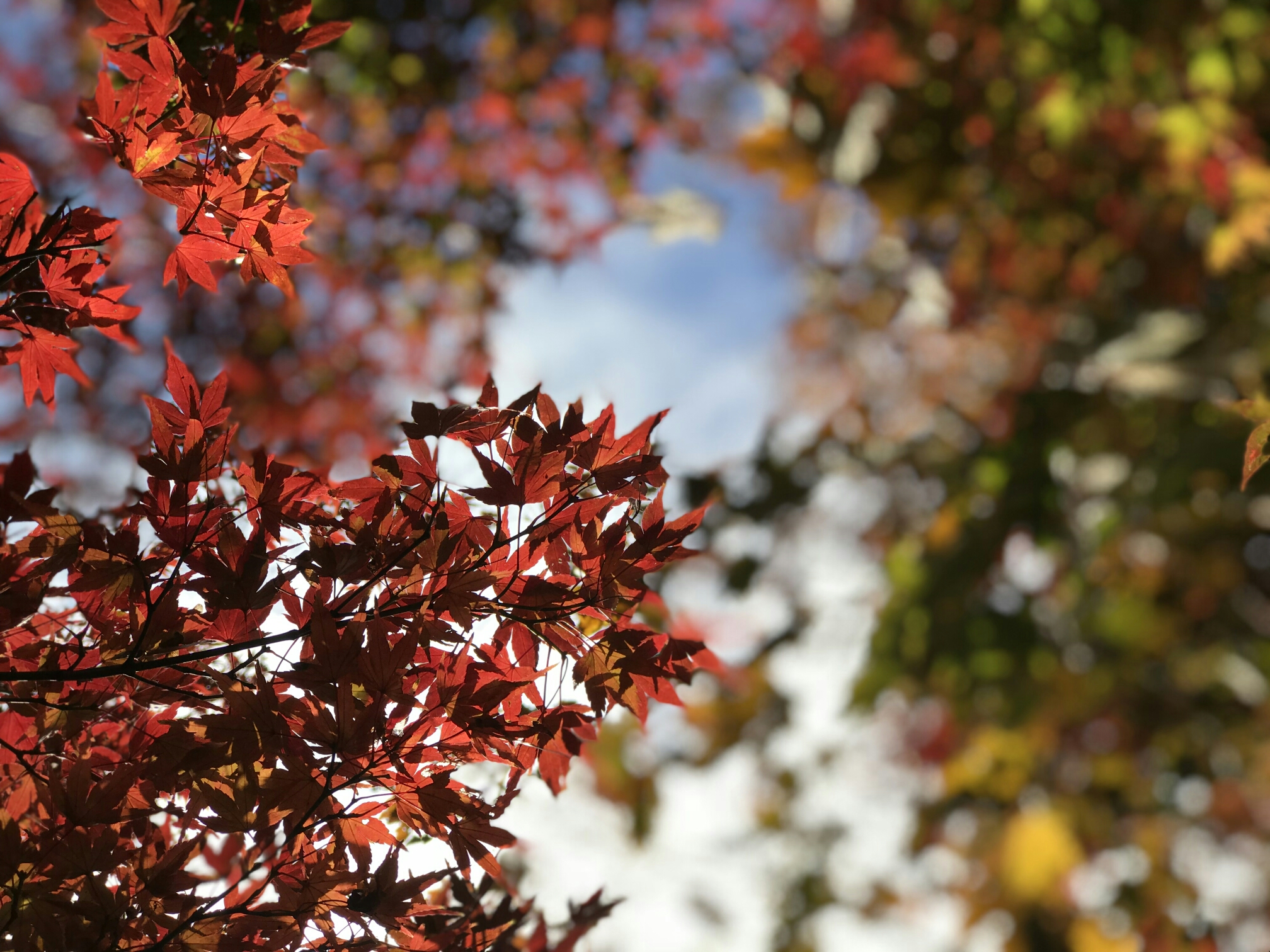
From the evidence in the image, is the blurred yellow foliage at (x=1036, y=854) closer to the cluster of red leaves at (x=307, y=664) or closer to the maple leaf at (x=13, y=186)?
the cluster of red leaves at (x=307, y=664)

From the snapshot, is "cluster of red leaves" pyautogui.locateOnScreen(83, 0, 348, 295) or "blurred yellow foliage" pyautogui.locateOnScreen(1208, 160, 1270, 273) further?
"blurred yellow foliage" pyautogui.locateOnScreen(1208, 160, 1270, 273)

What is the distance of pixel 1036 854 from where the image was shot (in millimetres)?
4516

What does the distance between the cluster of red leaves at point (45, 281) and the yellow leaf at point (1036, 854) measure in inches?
200

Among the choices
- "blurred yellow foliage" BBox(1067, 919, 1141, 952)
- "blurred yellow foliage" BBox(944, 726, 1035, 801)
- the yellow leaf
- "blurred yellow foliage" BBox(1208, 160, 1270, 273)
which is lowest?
"blurred yellow foliage" BBox(1067, 919, 1141, 952)

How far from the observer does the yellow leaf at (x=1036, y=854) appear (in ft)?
14.6

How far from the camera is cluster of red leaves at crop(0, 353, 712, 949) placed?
0.83 m

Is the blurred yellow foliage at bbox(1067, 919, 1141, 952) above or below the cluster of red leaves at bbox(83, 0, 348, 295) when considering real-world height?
below

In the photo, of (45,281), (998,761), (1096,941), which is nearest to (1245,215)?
(998,761)

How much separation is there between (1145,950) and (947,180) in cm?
416

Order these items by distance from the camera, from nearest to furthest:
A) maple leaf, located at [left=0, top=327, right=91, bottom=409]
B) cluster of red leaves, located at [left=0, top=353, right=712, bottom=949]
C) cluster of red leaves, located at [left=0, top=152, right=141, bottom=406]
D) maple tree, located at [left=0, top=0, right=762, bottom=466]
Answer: cluster of red leaves, located at [left=0, top=353, right=712, bottom=949] < cluster of red leaves, located at [left=0, top=152, right=141, bottom=406] < maple leaf, located at [left=0, top=327, right=91, bottom=409] < maple tree, located at [left=0, top=0, right=762, bottom=466]

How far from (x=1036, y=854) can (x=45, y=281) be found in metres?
5.20

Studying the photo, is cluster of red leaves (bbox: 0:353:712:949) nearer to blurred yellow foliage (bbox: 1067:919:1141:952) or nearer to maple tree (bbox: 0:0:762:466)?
maple tree (bbox: 0:0:762:466)

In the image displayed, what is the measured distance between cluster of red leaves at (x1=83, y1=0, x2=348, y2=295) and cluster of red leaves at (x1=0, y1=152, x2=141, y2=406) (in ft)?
0.31

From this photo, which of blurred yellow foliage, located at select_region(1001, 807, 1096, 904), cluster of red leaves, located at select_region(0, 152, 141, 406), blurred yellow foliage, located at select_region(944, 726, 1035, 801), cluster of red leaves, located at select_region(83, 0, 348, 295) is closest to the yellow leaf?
blurred yellow foliage, located at select_region(1001, 807, 1096, 904)
